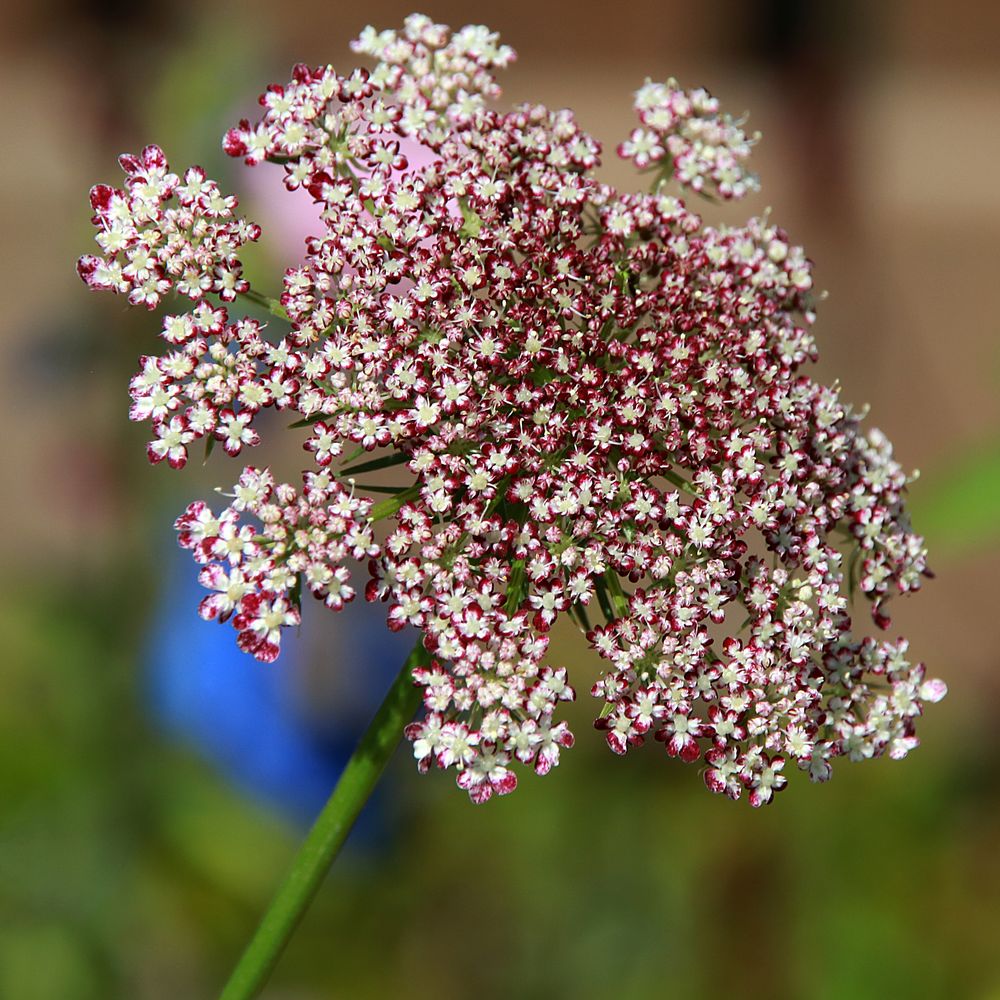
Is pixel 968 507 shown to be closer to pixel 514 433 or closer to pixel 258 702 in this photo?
pixel 514 433

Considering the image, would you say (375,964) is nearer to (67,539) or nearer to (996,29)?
(67,539)

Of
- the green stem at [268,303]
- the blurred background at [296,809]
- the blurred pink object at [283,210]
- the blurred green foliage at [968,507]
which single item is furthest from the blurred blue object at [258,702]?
the green stem at [268,303]

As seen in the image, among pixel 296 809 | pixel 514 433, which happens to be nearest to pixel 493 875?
pixel 296 809

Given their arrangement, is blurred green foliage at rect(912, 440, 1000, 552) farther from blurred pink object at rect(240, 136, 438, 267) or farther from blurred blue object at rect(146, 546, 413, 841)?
blurred blue object at rect(146, 546, 413, 841)

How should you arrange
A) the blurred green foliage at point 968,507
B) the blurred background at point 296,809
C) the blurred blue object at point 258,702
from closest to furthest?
1. the blurred green foliage at point 968,507
2. the blurred background at point 296,809
3. the blurred blue object at point 258,702

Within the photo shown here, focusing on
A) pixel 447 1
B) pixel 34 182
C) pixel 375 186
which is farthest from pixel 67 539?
pixel 375 186

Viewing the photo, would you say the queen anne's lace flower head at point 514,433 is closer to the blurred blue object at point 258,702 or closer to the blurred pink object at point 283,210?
the blurred pink object at point 283,210
